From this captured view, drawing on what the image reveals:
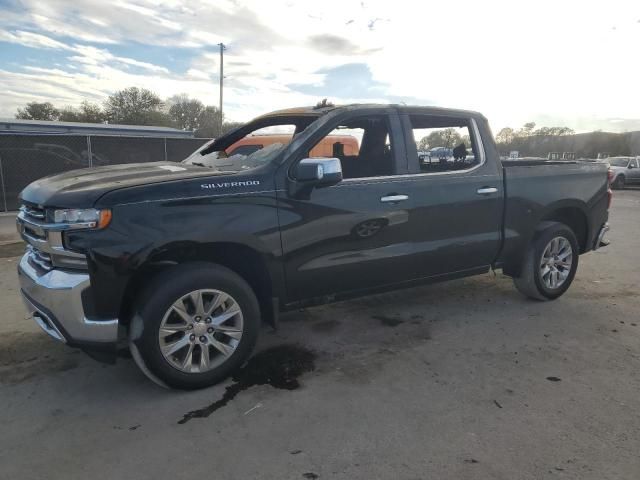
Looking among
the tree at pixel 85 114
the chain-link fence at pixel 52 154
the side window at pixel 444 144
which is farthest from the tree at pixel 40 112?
the side window at pixel 444 144

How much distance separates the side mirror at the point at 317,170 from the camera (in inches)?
128

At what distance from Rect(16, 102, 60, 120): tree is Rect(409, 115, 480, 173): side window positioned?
5073 cm

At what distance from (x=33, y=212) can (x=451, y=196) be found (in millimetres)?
3201

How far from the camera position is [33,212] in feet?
10.3

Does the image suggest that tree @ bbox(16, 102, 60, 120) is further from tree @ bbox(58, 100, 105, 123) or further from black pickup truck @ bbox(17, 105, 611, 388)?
black pickup truck @ bbox(17, 105, 611, 388)

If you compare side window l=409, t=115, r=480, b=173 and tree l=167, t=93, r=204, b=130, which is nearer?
side window l=409, t=115, r=480, b=173

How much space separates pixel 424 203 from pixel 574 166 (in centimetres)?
213

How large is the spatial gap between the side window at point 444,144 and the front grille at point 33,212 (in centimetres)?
291

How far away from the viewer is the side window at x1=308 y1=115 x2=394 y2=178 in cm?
391

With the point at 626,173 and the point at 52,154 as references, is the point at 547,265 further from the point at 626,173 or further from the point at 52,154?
the point at 626,173

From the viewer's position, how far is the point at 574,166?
16.5 ft

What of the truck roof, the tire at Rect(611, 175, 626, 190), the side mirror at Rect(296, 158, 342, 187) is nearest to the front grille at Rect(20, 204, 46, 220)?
the side mirror at Rect(296, 158, 342, 187)

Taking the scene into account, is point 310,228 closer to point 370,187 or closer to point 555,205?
point 370,187

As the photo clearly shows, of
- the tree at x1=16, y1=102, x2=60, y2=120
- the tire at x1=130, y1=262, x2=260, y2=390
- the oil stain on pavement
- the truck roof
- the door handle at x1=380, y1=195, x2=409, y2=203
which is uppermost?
the tree at x1=16, y1=102, x2=60, y2=120
